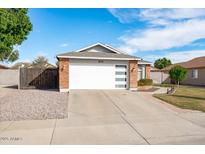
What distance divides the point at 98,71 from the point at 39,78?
6.56 meters

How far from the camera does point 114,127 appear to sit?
740 centimetres

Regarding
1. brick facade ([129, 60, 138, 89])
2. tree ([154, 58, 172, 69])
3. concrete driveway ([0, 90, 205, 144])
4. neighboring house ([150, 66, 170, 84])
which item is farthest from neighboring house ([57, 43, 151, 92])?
tree ([154, 58, 172, 69])

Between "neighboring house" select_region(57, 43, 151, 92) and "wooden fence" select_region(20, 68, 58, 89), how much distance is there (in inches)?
165

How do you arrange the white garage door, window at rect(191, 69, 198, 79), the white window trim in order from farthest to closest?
window at rect(191, 69, 198, 79) < the white window trim < the white garage door

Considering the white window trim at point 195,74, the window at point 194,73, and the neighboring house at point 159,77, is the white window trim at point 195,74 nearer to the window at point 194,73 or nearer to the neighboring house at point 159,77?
the window at point 194,73

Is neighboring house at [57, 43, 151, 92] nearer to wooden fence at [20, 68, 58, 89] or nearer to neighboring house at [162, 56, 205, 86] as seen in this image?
wooden fence at [20, 68, 58, 89]

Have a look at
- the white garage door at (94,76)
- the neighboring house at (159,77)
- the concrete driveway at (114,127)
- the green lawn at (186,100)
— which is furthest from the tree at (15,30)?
the neighboring house at (159,77)

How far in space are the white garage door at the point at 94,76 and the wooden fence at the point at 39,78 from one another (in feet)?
13.9

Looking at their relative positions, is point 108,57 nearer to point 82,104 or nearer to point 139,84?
point 139,84

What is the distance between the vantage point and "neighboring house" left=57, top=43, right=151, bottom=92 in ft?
54.4

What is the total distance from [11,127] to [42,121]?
46.3 inches

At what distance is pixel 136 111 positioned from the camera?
399 inches
